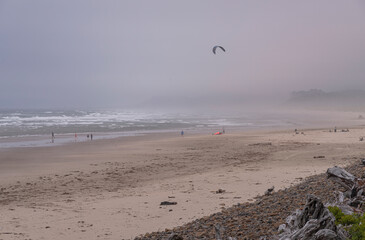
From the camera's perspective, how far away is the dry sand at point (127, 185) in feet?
32.2

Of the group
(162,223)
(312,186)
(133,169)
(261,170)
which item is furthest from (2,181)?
(312,186)

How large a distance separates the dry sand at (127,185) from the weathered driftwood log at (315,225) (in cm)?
471

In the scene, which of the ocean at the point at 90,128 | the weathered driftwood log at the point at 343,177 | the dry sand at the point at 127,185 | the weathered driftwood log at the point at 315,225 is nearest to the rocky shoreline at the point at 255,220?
the weathered driftwood log at the point at 343,177

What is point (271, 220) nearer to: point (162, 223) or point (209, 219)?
point (209, 219)

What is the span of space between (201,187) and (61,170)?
9836 millimetres

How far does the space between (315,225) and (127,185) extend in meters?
11.9

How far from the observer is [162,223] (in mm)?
9555

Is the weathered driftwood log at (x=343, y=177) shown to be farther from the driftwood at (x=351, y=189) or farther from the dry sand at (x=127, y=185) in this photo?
the dry sand at (x=127, y=185)

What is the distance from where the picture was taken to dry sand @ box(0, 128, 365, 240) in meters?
9.83

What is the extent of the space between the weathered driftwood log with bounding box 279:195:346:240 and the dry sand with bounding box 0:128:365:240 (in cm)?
471

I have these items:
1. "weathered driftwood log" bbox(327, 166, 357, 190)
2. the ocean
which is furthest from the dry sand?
the ocean

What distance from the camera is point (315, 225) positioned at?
15.1ft

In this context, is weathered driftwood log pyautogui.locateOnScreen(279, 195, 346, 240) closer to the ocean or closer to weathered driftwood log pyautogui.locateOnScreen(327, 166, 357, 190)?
weathered driftwood log pyautogui.locateOnScreen(327, 166, 357, 190)

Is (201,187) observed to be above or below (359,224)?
below
